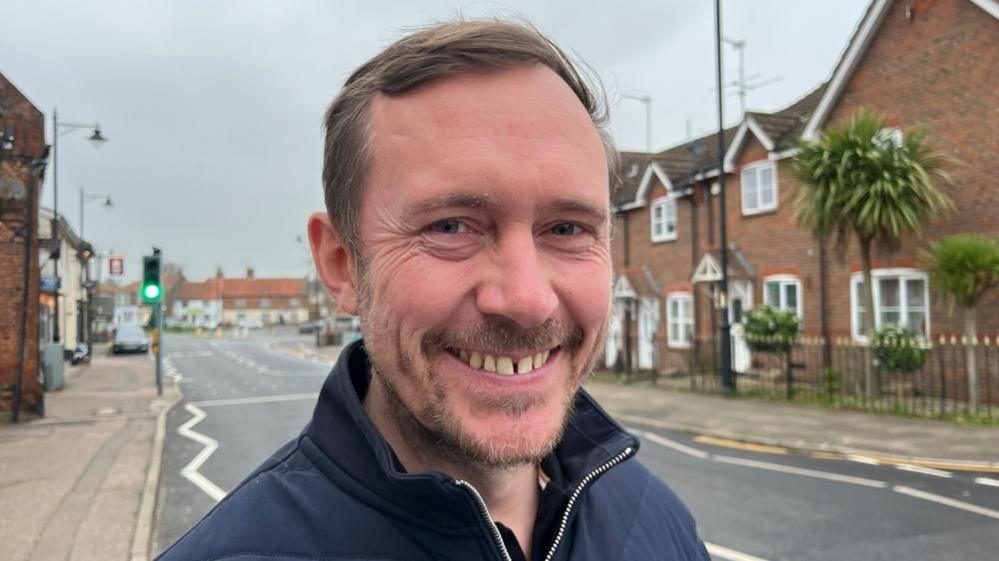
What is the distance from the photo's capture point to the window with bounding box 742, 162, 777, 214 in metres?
17.0

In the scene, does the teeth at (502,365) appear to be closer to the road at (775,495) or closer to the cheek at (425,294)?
the cheek at (425,294)

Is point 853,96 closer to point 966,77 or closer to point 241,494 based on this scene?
point 966,77

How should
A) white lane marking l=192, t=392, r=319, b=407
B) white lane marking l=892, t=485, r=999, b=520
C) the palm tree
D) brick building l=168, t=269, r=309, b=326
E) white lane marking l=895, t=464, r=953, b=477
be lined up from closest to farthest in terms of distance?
white lane marking l=892, t=485, r=999, b=520 → white lane marking l=895, t=464, r=953, b=477 → the palm tree → white lane marking l=192, t=392, r=319, b=407 → brick building l=168, t=269, r=309, b=326

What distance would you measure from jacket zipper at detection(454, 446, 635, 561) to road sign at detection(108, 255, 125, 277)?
3585 centimetres

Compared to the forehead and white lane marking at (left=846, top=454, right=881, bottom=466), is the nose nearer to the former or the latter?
the forehead

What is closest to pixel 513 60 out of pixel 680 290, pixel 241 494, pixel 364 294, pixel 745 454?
pixel 364 294

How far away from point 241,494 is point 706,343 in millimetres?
16567

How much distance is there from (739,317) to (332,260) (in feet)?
58.5

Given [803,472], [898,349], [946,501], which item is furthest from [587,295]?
[898,349]

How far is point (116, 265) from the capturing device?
3362cm

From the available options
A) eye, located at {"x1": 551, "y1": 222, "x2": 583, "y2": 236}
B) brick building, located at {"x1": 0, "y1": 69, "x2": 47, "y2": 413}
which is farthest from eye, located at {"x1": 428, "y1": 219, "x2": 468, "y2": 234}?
brick building, located at {"x1": 0, "y1": 69, "x2": 47, "y2": 413}

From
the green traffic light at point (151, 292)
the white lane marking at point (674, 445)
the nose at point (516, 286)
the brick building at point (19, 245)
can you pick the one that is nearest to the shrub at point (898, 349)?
the white lane marking at point (674, 445)

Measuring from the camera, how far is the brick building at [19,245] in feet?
40.8

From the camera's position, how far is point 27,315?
12641 millimetres
